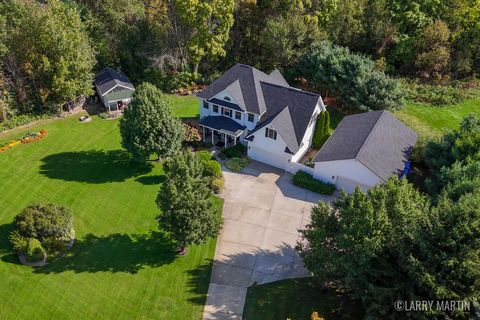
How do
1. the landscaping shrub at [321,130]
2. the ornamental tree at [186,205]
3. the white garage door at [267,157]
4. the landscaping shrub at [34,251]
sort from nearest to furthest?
1. the ornamental tree at [186,205]
2. the landscaping shrub at [34,251]
3. the white garage door at [267,157]
4. the landscaping shrub at [321,130]

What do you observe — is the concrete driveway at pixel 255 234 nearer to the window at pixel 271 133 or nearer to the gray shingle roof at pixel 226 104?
the window at pixel 271 133

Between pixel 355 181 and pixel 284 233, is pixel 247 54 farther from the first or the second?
pixel 284 233

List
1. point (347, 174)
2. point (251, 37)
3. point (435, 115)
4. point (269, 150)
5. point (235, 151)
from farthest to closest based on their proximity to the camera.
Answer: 1. point (251, 37)
2. point (435, 115)
3. point (235, 151)
4. point (269, 150)
5. point (347, 174)

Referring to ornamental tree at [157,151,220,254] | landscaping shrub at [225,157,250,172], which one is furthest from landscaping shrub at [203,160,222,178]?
ornamental tree at [157,151,220,254]

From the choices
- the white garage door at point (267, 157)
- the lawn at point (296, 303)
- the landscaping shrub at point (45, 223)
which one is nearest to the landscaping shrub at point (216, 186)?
the white garage door at point (267, 157)

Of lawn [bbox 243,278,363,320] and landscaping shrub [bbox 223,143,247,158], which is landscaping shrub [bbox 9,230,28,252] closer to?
lawn [bbox 243,278,363,320]

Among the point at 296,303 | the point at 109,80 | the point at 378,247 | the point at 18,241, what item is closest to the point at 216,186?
the point at 296,303

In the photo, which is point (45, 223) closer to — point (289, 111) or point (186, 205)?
point (186, 205)

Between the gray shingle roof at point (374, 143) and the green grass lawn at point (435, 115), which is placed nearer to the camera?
the gray shingle roof at point (374, 143)
